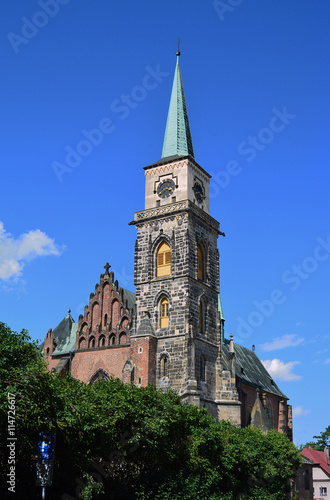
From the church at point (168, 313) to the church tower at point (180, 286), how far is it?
9 cm

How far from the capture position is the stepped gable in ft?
169

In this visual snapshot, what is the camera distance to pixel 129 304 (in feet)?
183

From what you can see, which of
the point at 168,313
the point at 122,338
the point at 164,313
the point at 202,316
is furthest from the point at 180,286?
the point at 122,338

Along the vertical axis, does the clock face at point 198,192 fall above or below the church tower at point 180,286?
above

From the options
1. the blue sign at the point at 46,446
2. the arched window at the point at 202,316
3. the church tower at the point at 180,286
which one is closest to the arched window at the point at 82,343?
the church tower at the point at 180,286

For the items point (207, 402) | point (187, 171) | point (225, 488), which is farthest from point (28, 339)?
point (187, 171)

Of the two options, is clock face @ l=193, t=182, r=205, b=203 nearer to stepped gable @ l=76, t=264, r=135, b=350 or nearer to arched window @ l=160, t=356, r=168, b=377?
stepped gable @ l=76, t=264, r=135, b=350

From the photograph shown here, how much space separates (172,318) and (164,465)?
1608 cm

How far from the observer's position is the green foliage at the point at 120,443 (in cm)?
2672

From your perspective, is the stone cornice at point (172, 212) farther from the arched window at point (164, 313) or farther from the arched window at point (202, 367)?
the arched window at point (202, 367)

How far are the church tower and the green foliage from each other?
663cm

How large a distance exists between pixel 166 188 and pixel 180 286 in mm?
10051

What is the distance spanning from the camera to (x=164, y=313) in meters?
51.0

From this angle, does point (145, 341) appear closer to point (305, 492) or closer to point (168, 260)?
point (168, 260)
